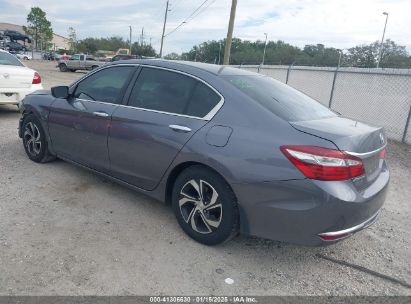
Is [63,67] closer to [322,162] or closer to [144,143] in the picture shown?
[144,143]

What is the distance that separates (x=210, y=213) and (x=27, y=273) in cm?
152

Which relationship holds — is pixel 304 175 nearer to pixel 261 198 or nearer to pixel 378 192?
pixel 261 198

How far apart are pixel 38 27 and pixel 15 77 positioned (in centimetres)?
8034

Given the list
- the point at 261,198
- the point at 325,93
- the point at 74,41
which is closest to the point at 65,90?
the point at 261,198

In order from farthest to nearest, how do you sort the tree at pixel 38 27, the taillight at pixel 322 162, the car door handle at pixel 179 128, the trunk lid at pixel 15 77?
the tree at pixel 38 27 → the trunk lid at pixel 15 77 → the car door handle at pixel 179 128 → the taillight at pixel 322 162

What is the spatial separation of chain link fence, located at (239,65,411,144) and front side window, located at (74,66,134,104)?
5013 millimetres

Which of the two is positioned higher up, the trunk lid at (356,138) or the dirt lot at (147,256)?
the trunk lid at (356,138)

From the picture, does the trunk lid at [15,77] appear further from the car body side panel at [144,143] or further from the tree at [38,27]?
the tree at [38,27]

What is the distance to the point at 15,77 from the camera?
24.7ft

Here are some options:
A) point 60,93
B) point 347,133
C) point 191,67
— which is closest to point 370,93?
point 191,67

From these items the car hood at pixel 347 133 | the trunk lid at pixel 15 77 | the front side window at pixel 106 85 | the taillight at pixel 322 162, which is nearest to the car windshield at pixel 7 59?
the trunk lid at pixel 15 77

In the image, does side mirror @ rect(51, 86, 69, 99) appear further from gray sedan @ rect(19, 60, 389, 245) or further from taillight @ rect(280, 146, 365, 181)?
taillight @ rect(280, 146, 365, 181)

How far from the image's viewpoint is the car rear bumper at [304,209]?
2625 mm

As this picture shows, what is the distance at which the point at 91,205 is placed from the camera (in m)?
3.97
